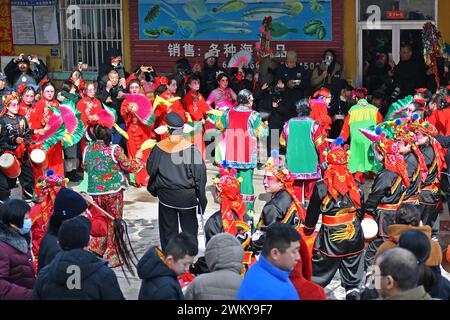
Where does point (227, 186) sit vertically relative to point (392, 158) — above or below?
below

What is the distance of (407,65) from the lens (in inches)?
586

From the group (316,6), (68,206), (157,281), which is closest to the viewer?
(157,281)

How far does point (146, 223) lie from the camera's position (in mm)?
11234

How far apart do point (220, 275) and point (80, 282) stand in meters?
0.85

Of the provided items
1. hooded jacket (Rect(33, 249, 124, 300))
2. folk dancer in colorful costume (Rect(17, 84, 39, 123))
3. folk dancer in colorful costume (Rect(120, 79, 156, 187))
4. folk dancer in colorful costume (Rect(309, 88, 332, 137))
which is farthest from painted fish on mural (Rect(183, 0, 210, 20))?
hooded jacket (Rect(33, 249, 124, 300))

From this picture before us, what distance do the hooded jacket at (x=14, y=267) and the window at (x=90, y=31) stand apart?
11.2 meters

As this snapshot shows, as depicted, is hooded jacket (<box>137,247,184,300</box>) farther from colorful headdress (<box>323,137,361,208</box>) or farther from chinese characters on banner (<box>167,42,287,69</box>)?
chinese characters on banner (<box>167,42,287,69</box>)

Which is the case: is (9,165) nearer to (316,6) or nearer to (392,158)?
(392,158)

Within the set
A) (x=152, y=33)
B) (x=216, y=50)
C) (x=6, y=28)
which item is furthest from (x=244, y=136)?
(x=6, y=28)

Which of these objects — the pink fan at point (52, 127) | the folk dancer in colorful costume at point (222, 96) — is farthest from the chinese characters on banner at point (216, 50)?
the pink fan at point (52, 127)

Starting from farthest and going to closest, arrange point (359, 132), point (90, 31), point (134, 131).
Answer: point (90, 31)
point (134, 131)
point (359, 132)

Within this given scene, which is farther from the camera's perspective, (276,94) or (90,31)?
(90,31)

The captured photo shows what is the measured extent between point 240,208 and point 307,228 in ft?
2.09
